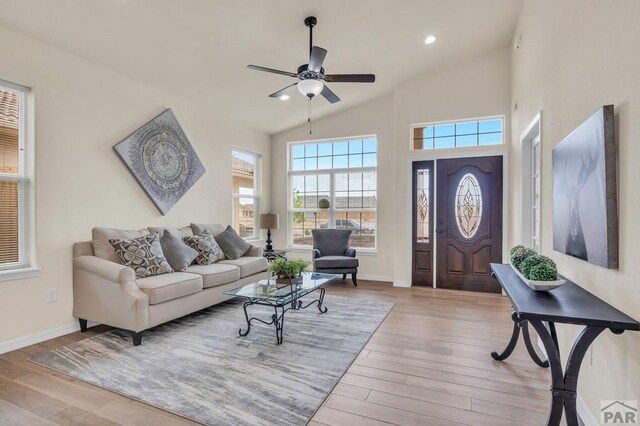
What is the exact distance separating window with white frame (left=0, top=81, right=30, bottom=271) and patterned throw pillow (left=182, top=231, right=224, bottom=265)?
1671 mm

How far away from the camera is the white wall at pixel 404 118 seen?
503cm

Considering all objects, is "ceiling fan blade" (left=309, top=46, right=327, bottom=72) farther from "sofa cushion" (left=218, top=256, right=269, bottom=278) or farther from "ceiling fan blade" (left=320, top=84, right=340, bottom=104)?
"sofa cushion" (left=218, top=256, right=269, bottom=278)

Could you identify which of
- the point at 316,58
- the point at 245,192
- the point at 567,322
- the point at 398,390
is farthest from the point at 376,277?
the point at 567,322

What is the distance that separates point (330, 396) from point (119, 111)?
3.87 m

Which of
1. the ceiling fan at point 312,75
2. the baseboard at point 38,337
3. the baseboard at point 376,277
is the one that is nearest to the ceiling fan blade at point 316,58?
the ceiling fan at point 312,75

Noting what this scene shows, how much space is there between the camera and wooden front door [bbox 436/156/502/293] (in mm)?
5090

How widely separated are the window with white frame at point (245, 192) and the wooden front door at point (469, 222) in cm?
345

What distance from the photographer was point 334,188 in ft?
21.1

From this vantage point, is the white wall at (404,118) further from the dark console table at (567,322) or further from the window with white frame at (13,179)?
the window with white frame at (13,179)

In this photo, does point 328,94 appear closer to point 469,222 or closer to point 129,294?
point 129,294

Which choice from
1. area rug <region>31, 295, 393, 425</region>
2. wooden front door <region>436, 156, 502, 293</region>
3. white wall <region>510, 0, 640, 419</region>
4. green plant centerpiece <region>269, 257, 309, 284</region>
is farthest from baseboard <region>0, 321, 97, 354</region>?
wooden front door <region>436, 156, 502, 293</region>

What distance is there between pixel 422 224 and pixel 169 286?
3958 mm

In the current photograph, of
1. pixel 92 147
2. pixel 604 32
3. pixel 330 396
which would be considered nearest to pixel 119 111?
pixel 92 147

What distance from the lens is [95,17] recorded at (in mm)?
2912
